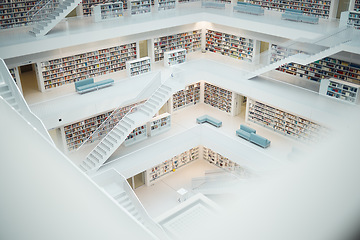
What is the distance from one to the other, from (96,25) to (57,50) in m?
1.83

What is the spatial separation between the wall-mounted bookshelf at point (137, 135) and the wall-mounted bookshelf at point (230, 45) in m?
5.77

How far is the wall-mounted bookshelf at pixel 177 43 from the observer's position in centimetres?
1523

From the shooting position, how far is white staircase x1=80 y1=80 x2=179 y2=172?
440 inches

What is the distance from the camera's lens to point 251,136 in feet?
42.0

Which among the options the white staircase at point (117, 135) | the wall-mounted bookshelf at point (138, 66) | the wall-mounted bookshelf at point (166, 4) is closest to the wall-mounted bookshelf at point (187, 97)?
the wall-mounted bookshelf at point (138, 66)

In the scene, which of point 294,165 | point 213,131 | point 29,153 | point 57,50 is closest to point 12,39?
point 57,50

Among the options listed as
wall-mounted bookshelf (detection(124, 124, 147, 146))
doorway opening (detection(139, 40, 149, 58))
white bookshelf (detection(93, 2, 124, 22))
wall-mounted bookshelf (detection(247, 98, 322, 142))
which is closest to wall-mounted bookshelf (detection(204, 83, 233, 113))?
wall-mounted bookshelf (detection(247, 98, 322, 142))

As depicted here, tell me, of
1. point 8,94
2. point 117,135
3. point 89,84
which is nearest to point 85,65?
point 89,84

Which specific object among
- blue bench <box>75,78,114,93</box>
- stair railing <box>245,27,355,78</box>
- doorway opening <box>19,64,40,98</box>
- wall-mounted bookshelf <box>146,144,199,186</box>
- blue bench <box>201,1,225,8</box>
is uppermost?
blue bench <box>201,1,225,8</box>

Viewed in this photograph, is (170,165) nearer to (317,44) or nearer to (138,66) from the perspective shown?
(138,66)

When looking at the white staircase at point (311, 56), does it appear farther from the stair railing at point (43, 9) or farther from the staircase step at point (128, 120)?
the stair railing at point (43, 9)

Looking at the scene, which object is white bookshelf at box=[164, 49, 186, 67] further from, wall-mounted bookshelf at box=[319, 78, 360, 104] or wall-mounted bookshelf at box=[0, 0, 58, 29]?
wall-mounted bookshelf at box=[319, 78, 360, 104]

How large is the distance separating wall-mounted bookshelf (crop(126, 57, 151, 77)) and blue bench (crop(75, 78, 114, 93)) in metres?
1.16

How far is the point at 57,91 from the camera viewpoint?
40.8ft
